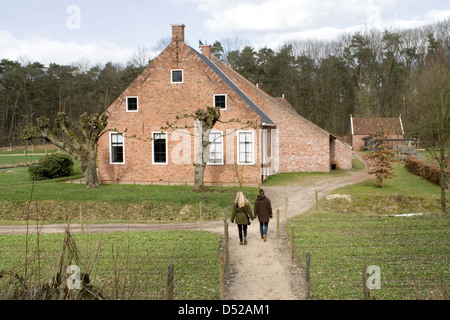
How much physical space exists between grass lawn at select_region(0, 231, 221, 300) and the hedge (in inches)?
A: 648

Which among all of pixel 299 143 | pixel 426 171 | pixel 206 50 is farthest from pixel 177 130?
pixel 426 171

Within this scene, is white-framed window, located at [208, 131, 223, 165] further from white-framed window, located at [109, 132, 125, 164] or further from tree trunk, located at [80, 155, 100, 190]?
tree trunk, located at [80, 155, 100, 190]

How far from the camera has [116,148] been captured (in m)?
28.6

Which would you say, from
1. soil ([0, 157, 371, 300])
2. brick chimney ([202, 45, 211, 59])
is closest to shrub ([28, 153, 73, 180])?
soil ([0, 157, 371, 300])

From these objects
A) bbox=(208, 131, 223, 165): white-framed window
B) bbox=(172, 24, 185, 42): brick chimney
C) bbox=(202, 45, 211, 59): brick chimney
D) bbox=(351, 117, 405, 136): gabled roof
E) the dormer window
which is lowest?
bbox=(208, 131, 223, 165): white-framed window

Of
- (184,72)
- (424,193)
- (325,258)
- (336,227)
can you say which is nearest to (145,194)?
(184,72)

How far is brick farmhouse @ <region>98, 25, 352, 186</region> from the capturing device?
2673 cm

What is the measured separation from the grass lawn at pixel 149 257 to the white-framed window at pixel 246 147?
36.9 feet

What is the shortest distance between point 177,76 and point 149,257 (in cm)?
1767

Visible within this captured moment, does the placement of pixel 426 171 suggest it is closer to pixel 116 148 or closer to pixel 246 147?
pixel 246 147

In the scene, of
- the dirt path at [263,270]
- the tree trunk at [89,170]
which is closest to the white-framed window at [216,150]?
the tree trunk at [89,170]

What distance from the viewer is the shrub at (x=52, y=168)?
30.1 metres

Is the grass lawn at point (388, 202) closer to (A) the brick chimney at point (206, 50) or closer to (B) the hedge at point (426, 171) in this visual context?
(B) the hedge at point (426, 171)
